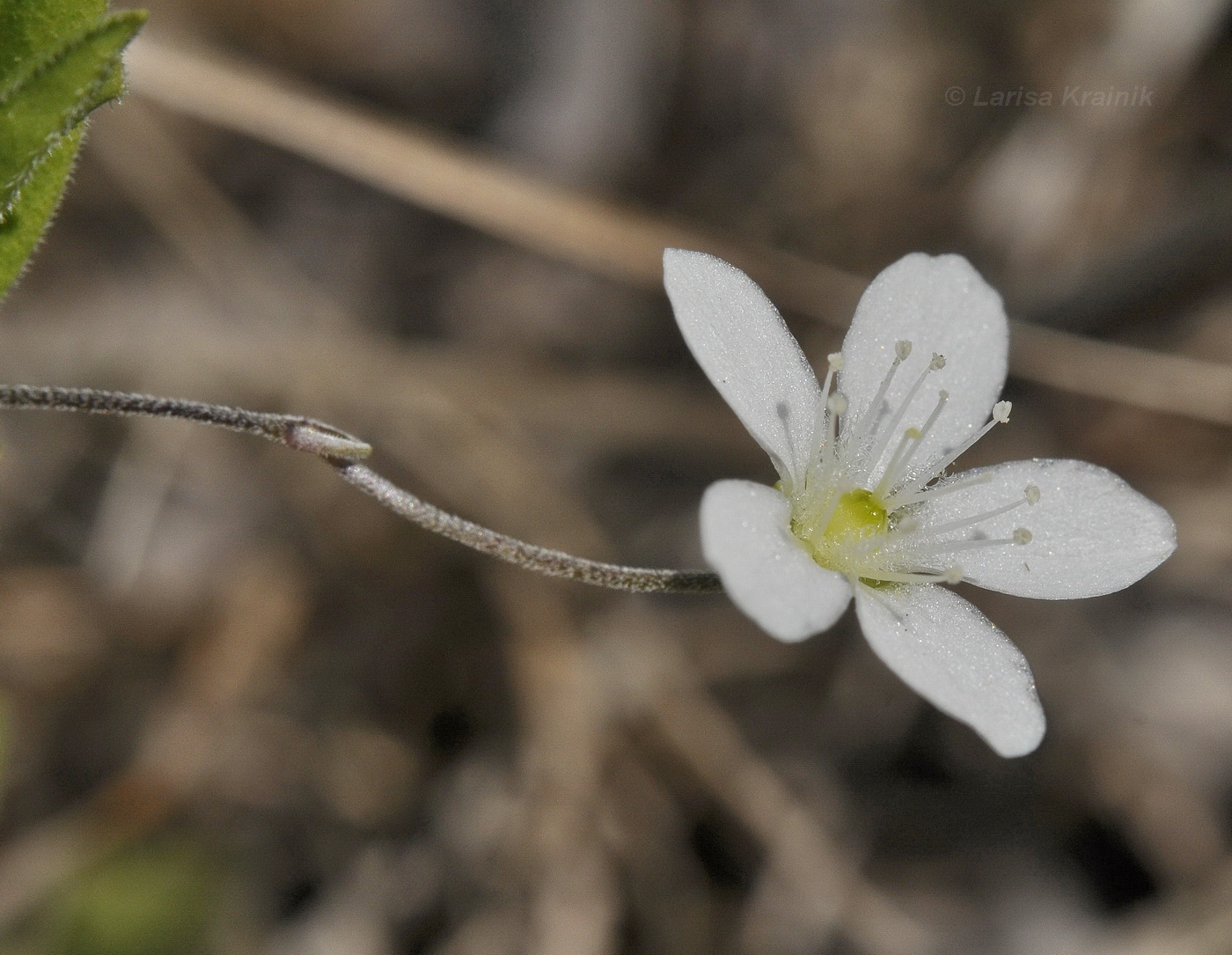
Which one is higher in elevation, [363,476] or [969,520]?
[969,520]

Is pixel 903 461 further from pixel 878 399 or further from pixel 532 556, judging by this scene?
pixel 532 556

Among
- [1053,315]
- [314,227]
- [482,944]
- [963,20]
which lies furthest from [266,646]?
[963,20]

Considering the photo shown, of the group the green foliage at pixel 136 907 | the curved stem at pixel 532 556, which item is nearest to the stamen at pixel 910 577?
the curved stem at pixel 532 556

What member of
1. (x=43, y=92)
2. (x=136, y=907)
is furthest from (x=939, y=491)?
(x=136, y=907)

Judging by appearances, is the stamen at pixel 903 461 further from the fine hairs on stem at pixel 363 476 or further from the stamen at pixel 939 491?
the fine hairs on stem at pixel 363 476

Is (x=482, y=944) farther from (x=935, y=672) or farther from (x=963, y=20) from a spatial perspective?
(x=963, y=20)
